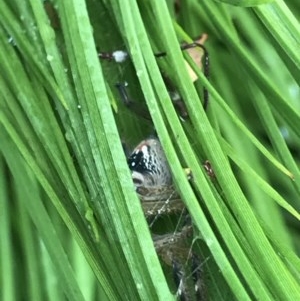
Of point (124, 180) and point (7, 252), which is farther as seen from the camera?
point (7, 252)

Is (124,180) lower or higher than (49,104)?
lower

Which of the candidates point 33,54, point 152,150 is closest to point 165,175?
point 152,150

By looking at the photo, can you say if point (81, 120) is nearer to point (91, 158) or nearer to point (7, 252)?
point (91, 158)
